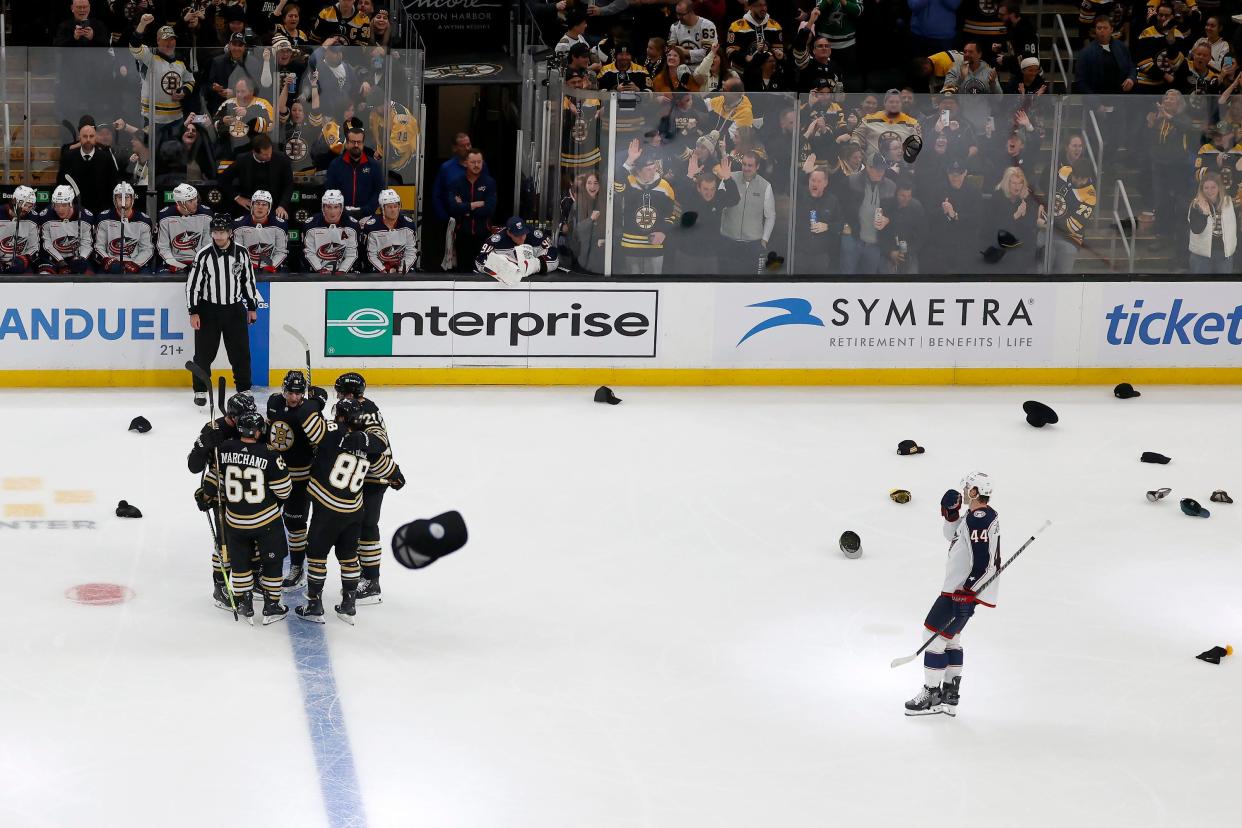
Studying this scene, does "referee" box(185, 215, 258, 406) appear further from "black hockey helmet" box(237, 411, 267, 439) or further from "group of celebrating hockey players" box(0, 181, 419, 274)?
"black hockey helmet" box(237, 411, 267, 439)

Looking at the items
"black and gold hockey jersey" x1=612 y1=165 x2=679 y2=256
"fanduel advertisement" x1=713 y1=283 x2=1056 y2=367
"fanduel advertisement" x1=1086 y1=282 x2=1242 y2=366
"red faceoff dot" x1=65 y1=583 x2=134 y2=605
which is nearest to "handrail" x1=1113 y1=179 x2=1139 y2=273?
"fanduel advertisement" x1=1086 y1=282 x2=1242 y2=366

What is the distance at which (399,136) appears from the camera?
13102 millimetres

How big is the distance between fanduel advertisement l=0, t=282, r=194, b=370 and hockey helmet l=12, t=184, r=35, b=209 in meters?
0.56

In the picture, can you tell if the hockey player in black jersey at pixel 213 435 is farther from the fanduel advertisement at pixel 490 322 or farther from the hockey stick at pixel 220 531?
the fanduel advertisement at pixel 490 322

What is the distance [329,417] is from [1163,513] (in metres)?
5.22

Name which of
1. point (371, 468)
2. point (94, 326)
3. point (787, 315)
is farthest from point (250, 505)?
point (787, 315)

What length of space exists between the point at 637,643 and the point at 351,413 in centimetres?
165

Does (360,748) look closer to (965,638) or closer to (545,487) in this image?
(965,638)

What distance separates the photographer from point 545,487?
10.6 metres

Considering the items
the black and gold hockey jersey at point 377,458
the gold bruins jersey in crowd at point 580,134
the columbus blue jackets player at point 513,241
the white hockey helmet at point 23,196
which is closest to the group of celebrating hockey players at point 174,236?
the white hockey helmet at point 23,196

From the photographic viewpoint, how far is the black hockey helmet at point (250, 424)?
25.8 feet

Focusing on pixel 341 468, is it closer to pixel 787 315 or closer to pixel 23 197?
pixel 23 197

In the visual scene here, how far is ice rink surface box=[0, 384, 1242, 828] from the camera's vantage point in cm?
677

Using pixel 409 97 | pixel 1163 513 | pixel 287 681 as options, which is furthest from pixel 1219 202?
pixel 287 681
